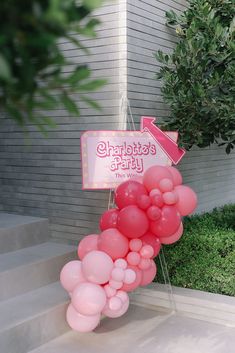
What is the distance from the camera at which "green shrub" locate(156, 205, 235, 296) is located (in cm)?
356

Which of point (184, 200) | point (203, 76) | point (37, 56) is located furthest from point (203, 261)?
point (37, 56)

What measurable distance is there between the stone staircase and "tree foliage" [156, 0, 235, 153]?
1557 mm

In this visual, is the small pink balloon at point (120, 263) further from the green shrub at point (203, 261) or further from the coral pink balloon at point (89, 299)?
the green shrub at point (203, 261)

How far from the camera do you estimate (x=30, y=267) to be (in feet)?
11.2

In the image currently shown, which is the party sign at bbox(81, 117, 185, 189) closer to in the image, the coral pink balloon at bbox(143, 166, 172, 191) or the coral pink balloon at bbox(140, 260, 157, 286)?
the coral pink balloon at bbox(143, 166, 172, 191)

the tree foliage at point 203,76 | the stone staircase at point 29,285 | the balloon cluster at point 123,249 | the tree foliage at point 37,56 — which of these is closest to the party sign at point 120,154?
the tree foliage at point 203,76

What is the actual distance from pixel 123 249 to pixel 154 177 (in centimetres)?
52

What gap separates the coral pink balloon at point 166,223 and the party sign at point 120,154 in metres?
0.65

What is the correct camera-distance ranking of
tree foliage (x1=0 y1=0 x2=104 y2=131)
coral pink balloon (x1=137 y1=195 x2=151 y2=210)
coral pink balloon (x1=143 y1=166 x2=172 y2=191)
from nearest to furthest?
tree foliage (x1=0 y1=0 x2=104 y2=131) → coral pink balloon (x1=137 y1=195 x2=151 y2=210) → coral pink balloon (x1=143 y1=166 x2=172 y2=191)

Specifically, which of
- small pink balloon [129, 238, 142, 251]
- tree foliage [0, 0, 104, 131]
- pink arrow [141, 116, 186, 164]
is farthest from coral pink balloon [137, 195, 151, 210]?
tree foliage [0, 0, 104, 131]

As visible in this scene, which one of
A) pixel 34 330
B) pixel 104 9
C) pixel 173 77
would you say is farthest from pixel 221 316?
pixel 104 9

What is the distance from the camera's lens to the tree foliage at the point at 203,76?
3555 mm

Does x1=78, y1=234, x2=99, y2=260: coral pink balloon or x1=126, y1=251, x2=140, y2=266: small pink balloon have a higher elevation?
x1=78, y1=234, x2=99, y2=260: coral pink balloon

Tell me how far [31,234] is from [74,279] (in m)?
1.29
